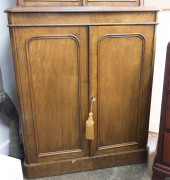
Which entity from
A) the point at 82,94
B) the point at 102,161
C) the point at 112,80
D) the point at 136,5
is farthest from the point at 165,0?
the point at 102,161

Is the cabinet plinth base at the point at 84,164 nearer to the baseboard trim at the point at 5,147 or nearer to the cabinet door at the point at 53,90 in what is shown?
the cabinet door at the point at 53,90

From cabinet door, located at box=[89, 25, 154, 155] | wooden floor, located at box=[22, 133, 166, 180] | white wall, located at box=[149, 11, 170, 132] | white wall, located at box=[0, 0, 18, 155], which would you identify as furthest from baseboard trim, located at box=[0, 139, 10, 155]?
white wall, located at box=[149, 11, 170, 132]

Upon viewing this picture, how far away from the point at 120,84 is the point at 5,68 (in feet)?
3.03

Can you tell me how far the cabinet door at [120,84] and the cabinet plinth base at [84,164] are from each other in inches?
2.0

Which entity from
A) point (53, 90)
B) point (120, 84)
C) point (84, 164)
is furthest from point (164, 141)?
point (53, 90)

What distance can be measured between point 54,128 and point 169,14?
51.5 inches

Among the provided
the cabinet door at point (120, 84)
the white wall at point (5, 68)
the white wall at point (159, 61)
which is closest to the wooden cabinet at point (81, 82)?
the cabinet door at point (120, 84)

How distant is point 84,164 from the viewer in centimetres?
167

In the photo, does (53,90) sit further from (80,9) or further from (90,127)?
(80,9)

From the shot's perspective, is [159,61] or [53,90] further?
[159,61]

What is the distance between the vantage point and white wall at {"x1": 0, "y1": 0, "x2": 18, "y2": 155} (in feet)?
5.37

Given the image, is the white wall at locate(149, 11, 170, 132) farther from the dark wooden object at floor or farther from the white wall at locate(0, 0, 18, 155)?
the white wall at locate(0, 0, 18, 155)

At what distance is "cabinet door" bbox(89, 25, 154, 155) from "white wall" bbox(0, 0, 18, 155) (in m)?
0.72

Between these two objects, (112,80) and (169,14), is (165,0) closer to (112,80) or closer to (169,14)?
(169,14)
